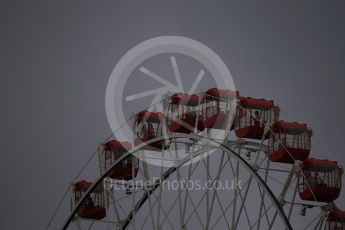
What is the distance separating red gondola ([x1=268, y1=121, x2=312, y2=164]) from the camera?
111ft

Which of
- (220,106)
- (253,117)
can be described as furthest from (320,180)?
(220,106)

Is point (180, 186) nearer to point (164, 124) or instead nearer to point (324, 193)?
point (164, 124)

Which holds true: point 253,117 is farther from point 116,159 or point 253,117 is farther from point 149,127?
point 116,159

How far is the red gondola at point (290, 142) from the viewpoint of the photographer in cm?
3388

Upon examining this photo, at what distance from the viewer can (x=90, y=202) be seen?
Answer: 44.5m

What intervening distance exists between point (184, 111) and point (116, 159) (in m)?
5.61

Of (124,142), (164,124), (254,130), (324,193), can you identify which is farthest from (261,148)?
(124,142)

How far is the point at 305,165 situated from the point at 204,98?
5022 mm

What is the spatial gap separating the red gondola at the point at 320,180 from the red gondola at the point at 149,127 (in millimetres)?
8008

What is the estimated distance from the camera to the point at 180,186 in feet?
125

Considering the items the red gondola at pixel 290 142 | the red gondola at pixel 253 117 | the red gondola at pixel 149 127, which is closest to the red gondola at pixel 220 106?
the red gondola at pixel 253 117

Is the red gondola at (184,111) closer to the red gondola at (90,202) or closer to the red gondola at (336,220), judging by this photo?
the red gondola at (336,220)

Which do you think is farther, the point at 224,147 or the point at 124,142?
the point at 124,142

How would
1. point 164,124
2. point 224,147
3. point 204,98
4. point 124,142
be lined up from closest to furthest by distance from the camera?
point 224,147
point 204,98
point 164,124
point 124,142
